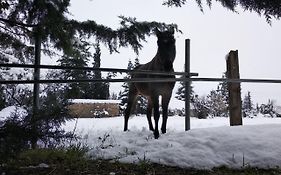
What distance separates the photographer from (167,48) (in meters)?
6.40

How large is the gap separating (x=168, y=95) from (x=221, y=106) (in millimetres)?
13741

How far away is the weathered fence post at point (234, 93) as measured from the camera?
19.6 feet

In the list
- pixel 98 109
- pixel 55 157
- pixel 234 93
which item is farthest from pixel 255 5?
pixel 98 109

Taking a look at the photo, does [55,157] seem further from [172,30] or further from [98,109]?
[98,109]

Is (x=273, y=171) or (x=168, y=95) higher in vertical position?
(x=168, y=95)

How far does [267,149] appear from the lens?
3277mm

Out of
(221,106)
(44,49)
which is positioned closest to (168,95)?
(44,49)

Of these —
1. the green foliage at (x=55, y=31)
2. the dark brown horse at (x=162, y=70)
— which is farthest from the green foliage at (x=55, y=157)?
the dark brown horse at (x=162, y=70)

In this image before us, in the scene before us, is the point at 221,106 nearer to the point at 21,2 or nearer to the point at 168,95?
the point at 168,95

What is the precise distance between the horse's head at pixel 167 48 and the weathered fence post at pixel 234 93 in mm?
1094

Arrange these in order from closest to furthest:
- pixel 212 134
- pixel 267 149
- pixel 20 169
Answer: pixel 20 169 → pixel 267 149 → pixel 212 134

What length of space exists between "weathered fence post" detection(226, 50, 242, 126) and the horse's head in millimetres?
1094

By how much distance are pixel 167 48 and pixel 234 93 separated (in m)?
1.54

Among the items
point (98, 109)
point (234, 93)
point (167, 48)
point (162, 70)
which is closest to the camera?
point (234, 93)
